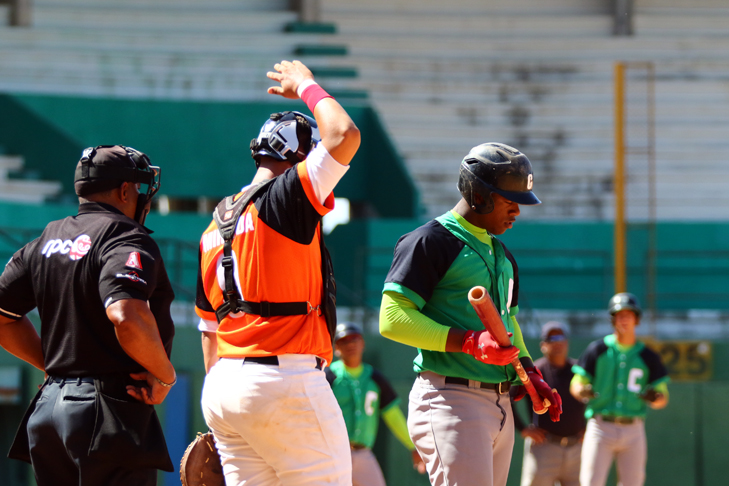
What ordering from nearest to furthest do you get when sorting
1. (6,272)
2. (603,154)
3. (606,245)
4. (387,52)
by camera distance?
(6,272) < (606,245) < (603,154) < (387,52)

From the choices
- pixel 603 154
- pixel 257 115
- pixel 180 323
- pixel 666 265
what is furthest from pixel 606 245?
pixel 180 323

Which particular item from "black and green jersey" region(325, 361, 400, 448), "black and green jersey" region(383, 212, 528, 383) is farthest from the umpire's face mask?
"black and green jersey" region(325, 361, 400, 448)

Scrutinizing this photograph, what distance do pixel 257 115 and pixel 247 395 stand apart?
10.6 meters

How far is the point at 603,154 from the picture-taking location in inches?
584

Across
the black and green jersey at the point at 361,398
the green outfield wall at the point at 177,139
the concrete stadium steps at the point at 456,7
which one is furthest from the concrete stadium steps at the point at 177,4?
the black and green jersey at the point at 361,398

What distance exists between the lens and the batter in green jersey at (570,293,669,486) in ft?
23.8

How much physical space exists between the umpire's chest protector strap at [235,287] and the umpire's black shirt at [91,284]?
1.00 ft

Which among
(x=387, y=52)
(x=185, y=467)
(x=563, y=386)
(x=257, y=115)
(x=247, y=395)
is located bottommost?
(x=563, y=386)

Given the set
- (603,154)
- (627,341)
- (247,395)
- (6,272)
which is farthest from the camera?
(603,154)

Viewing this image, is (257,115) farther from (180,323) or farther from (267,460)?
(267,460)

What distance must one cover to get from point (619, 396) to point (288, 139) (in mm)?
5139

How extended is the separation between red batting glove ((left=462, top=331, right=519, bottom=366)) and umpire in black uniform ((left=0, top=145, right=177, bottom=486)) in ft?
3.35

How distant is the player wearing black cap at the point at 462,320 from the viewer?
319 centimetres

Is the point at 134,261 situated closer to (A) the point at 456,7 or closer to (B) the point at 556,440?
(B) the point at 556,440
